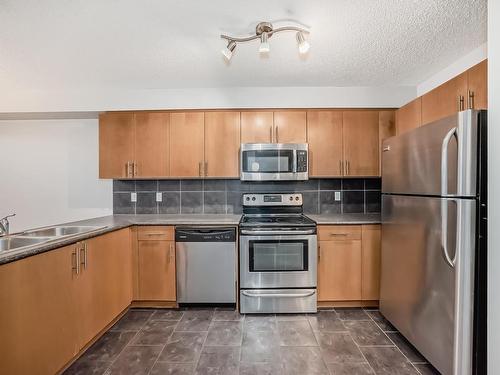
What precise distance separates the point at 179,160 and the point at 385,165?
6.70 ft

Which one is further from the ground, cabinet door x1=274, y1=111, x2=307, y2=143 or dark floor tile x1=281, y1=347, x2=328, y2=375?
cabinet door x1=274, y1=111, x2=307, y2=143

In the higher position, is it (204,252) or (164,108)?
(164,108)

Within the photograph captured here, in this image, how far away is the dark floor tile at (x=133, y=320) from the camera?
7.54ft

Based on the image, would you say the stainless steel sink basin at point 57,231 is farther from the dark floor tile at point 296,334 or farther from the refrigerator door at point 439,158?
the refrigerator door at point 439,158

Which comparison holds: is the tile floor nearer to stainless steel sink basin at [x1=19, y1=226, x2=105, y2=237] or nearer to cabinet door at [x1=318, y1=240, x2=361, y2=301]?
cabinet door at [x1=318, y1=240, x2=361, y2=301]

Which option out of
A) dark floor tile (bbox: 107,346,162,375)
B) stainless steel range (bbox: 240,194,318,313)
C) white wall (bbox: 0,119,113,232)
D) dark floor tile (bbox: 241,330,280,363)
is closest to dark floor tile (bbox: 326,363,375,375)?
dark floor tile (bbox: 241,330,280,363)

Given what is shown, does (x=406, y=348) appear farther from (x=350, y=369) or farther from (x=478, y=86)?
(x=478, y=86)

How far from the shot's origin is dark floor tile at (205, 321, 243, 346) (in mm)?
2064

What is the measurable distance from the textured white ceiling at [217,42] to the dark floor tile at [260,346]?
88.9 inches

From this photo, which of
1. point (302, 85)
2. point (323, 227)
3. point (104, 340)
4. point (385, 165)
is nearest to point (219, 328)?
point (104, 340)

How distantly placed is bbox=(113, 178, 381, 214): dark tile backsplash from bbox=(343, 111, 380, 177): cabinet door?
34 centimetres

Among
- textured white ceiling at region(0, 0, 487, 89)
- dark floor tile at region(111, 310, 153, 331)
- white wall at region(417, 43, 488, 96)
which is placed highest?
textured white ceiling at region(0, 0, 487, 89)

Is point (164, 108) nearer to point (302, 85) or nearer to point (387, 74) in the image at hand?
point (302, 85)

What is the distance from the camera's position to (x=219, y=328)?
228 cm
